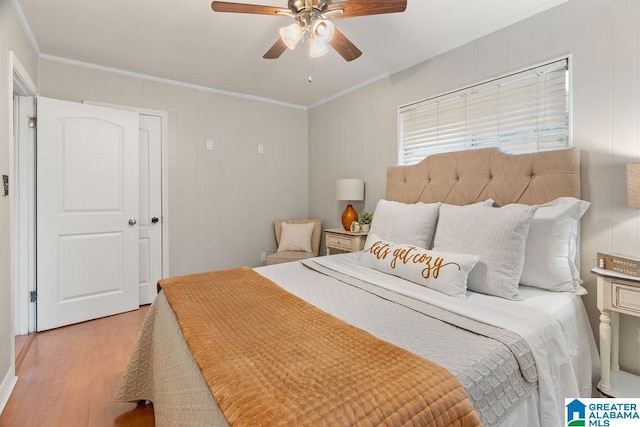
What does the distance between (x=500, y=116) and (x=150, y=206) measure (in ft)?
11.3

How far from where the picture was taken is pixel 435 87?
2770mm

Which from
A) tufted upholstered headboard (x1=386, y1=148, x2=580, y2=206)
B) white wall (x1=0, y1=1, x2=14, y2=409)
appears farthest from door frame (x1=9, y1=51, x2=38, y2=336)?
tufted upholstered headboard (x1=386, y1=148, x2=580, y2=206)

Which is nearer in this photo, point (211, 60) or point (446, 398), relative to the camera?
point (446, 398)

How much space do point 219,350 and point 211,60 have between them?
2802 millimetres

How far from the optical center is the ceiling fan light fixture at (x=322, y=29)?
5.86 ft

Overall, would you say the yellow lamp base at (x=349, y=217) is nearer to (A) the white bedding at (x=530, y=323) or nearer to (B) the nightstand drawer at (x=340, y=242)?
(B) the nightstand drawer at (x=340, y=242)

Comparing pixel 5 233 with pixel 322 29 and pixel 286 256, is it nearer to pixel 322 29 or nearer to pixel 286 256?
pixel 322 29

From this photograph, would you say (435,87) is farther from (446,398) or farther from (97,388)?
(97,388)

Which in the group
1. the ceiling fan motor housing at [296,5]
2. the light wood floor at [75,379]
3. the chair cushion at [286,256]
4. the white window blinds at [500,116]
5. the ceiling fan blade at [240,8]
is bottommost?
the light wood floor at [75,379]

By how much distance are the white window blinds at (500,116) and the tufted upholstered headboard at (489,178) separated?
0.61ft

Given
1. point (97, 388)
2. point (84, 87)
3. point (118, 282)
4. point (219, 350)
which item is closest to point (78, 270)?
point (118, 282)

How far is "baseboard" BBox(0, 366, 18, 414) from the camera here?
1.78m

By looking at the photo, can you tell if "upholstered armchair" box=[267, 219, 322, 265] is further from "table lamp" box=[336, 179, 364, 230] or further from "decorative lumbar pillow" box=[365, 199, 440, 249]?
"decorative lumbar pillow" box=[365, 199, 440, 249]

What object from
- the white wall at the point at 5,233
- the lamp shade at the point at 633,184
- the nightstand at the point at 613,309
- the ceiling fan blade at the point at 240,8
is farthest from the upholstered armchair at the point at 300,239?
the lamp shade at the point at 633,184
